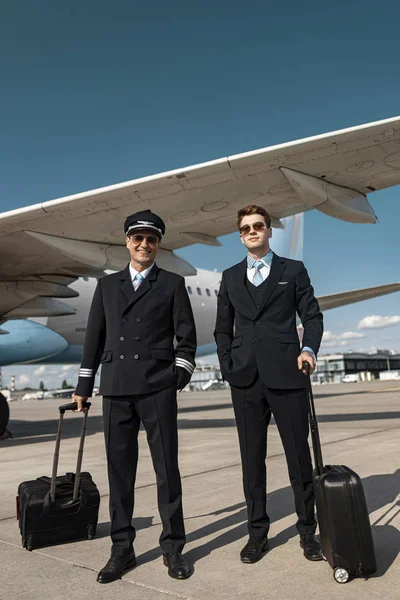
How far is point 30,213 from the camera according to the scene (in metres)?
7.98

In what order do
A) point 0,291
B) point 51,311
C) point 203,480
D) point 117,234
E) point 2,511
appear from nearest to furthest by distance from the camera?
point 2,511 < point 203,480 < point 117,234 < point 0,291 < point 51,311

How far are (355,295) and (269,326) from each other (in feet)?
40.6

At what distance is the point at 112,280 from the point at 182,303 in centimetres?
51

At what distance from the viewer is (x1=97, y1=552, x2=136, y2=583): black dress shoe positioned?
266 cm

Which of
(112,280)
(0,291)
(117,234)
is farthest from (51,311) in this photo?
(112,280)

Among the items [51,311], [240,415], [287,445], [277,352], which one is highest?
[51,311]

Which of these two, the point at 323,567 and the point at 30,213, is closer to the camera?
the point at 323,567

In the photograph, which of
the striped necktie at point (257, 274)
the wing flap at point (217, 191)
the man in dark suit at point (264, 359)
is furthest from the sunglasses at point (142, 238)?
the wing flap at point (217, 191)

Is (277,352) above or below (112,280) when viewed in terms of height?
below

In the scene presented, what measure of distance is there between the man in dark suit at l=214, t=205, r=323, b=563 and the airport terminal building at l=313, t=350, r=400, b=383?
106 m

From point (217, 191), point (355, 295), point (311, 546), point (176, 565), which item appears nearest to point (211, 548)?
point (176, 565)

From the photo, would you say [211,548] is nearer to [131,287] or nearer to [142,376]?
[142,376]

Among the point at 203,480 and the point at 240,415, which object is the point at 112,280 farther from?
the point at 203,480

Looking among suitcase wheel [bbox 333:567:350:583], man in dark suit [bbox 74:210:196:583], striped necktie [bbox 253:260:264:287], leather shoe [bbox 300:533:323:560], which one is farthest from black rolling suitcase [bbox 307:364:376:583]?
striped necktie [bbox 253:260:264:287]
